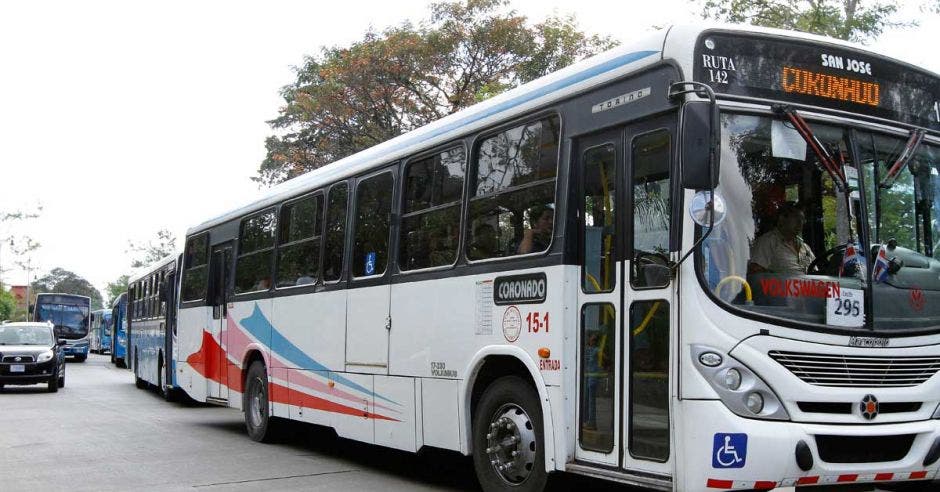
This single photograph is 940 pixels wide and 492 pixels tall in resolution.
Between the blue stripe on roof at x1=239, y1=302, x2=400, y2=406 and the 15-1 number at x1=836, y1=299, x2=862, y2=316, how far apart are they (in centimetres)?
450

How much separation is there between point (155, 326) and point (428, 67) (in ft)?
38.3

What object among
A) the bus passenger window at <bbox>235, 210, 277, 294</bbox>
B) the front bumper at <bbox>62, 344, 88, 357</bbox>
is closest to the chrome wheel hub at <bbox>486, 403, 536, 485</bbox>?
the bus passenger window at <bbox>235, 210, 277, 294</bbox>

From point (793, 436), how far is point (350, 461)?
626 centimetres

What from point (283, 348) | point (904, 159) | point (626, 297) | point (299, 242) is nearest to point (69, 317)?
point (283, 348)

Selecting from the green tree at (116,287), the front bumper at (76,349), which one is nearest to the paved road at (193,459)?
the front bumper at (76,349)

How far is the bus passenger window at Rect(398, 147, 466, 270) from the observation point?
831cm

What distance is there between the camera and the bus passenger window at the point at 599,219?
21.5 ft

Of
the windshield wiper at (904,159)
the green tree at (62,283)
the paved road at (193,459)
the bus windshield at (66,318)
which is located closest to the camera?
the windshield wiper at (904,159)

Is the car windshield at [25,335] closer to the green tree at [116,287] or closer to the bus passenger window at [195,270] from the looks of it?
the bus passenger window at [195,270]

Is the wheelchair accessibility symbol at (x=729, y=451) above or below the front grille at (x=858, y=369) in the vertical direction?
below

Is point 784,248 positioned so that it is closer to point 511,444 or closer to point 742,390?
point 742,390

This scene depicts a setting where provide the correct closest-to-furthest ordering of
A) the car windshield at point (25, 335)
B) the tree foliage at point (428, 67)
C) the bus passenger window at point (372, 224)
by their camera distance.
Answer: the bus passenger window at point (372, 224) < the car windshield at point (25, 335) < the tree foliage at point (428, 67)

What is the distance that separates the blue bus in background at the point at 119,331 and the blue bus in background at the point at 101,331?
50.2 feet

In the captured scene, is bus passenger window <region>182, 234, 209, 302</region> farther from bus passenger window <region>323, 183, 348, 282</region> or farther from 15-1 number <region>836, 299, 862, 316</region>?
15-1 number <region>836, 299, 862, 316</region>
